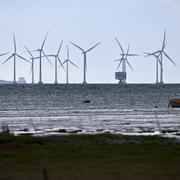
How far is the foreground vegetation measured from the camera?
28.7m

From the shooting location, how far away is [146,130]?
207ft

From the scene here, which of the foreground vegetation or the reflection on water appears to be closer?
the foreground vegetation

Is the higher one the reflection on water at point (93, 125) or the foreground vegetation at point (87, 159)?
the foreground vegetation at point (87, 159)

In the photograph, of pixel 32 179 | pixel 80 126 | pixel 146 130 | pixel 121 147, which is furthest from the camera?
pixel 80 126

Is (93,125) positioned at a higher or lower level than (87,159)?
lower

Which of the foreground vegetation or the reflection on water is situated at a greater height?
the foreground vegetation

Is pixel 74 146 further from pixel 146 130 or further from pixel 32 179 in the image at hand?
pixel 146 130

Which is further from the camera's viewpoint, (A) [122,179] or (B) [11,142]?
(B) [11,142]

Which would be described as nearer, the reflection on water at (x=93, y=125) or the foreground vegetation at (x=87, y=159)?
the foreground vegetation at (x=87, y=159)

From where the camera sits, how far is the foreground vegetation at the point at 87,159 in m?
28.7

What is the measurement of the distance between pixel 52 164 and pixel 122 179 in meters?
4.99

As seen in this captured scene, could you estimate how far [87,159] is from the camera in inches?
1325

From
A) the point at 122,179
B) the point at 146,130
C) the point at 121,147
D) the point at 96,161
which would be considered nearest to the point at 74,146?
the point at 121,147

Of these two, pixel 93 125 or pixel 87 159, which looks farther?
pixel 93 125
